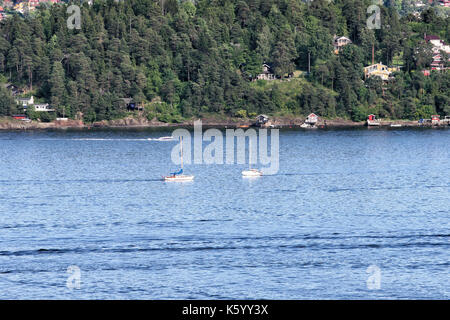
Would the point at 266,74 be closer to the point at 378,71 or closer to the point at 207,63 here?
the point at 207,63

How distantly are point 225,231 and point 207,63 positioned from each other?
119 m

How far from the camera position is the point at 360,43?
178 m

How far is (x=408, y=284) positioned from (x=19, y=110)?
124m

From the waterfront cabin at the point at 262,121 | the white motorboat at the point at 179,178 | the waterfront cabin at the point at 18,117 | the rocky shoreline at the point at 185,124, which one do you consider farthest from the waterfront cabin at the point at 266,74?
the white motorboat at the point at 179,178

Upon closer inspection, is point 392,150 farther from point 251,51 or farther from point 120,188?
point 251,51

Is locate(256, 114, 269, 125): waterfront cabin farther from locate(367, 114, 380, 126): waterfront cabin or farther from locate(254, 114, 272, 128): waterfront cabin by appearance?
locate(367, 114, 380, 126): waterfront cabin

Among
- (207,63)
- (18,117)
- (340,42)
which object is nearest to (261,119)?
(207,63)

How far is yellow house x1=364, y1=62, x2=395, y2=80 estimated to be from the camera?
161m

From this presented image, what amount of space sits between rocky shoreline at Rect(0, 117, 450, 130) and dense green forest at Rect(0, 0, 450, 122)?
1.37 m

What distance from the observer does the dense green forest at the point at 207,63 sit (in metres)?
148

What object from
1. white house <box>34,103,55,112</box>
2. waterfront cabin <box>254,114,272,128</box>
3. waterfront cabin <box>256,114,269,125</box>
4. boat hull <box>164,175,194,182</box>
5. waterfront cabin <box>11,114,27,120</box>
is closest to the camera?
boat hull <box>164,175,194,182</box>

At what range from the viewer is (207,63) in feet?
512

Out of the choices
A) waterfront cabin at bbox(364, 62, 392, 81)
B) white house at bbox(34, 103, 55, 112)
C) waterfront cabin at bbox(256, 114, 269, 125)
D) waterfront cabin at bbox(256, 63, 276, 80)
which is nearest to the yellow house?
waterfront cabin at bbox(364, 62, 392, 81)

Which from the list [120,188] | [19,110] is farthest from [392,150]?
[19,110]
